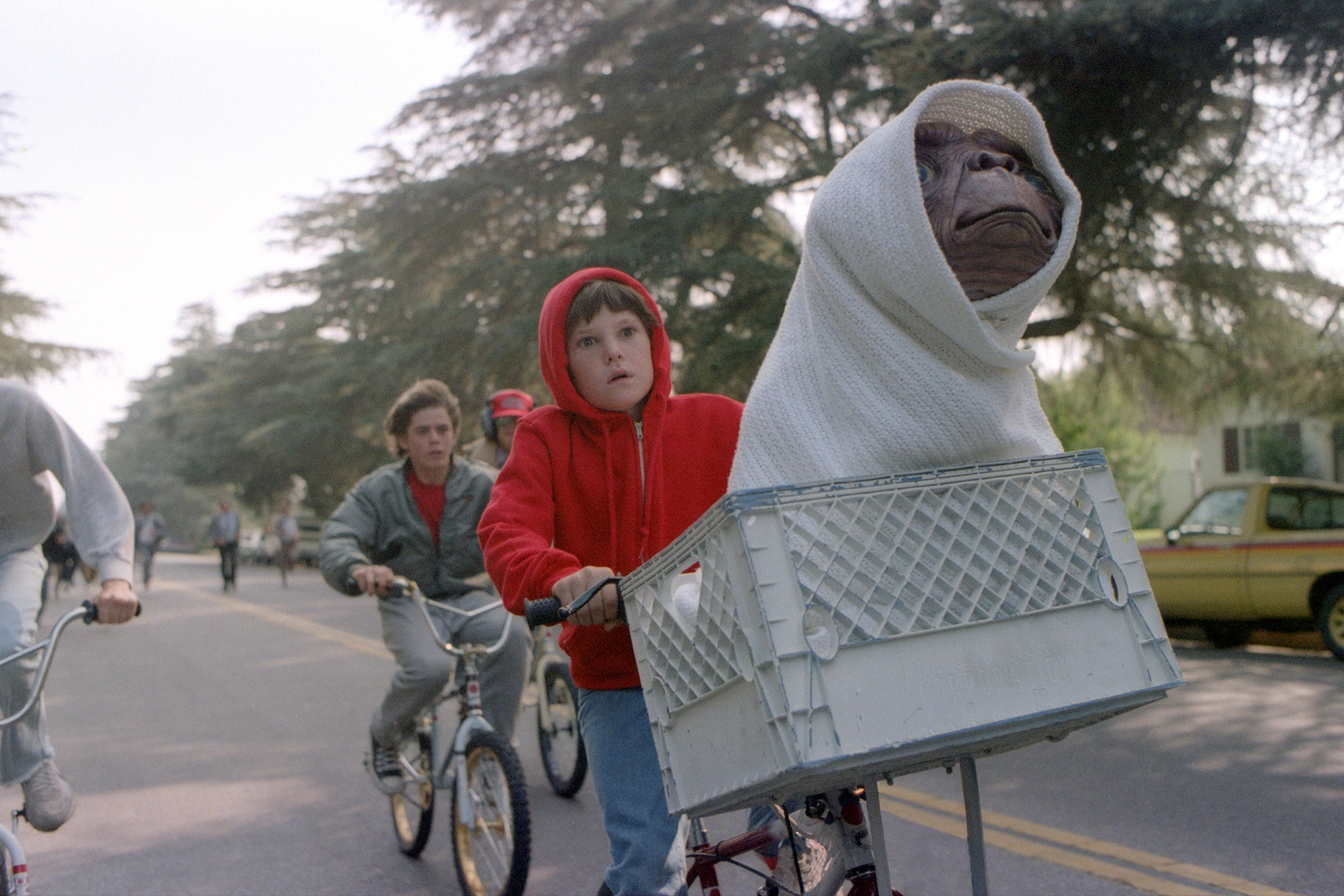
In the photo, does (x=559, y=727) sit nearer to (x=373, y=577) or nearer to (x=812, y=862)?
(x=373, y=577)

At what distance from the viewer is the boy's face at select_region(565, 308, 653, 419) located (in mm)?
2592

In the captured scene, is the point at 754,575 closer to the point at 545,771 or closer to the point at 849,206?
the point at 849,206

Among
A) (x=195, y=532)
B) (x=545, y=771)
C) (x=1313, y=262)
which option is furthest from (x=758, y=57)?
(x=195, y=532)

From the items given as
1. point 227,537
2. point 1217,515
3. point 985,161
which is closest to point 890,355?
point 985,161

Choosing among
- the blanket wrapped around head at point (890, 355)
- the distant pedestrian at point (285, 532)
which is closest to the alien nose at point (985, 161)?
the blanket wrapped around head at point (890, 355)

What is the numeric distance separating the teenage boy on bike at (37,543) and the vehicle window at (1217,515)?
947 cm

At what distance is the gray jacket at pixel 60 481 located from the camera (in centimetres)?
374

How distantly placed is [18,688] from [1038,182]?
318 cm

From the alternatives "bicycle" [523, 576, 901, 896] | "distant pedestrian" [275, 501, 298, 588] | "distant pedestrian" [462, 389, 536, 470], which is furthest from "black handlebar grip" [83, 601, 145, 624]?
"distant pedestrian" [275, 501, 298, 588]

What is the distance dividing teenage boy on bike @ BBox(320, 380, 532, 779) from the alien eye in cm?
335

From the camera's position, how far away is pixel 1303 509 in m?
10.1

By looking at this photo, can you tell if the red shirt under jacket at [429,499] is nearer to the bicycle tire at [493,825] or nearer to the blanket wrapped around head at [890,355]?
the bicycle tire at [493,825]

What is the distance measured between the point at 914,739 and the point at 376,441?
27380 mm

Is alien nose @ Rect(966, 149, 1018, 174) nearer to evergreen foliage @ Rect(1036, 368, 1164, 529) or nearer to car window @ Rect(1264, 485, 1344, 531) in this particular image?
evergreen foliage @ Rect(1036, 368, 1164, 529)
